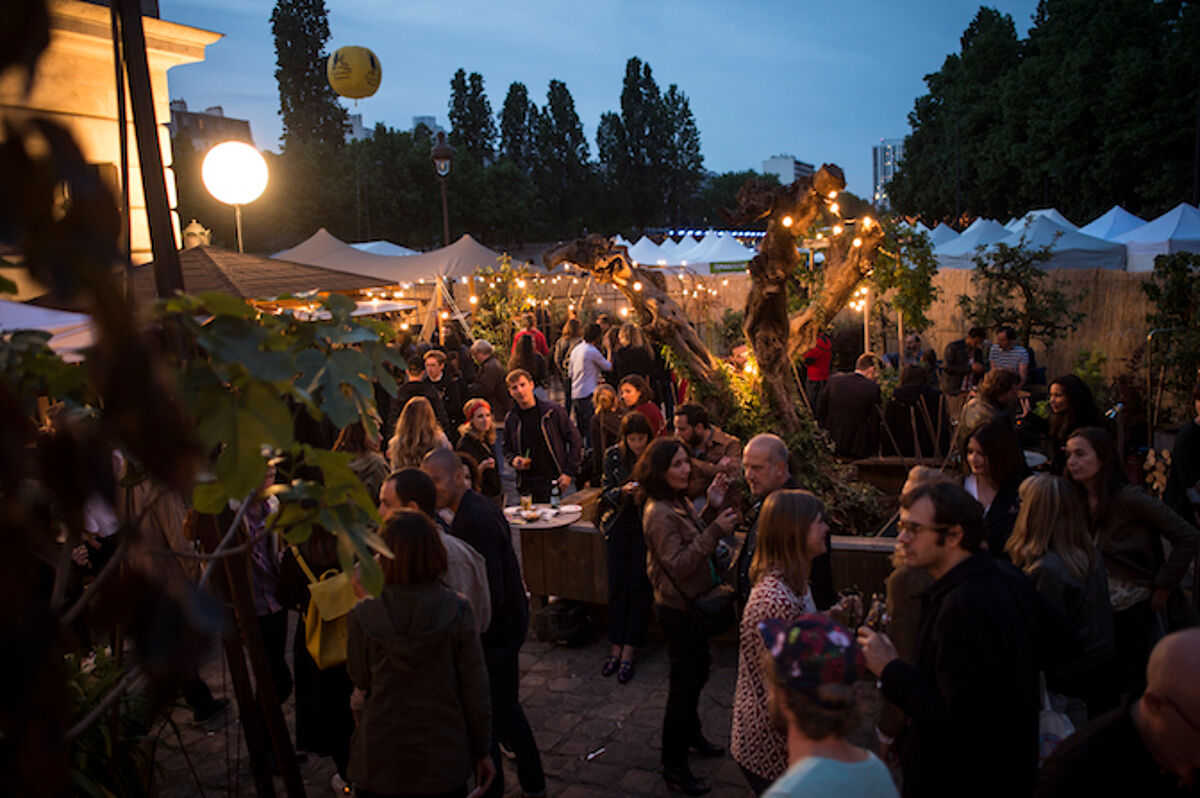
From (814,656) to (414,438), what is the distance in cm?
417

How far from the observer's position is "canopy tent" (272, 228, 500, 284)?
19688 millimetres

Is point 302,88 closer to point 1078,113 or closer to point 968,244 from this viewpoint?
point 1078,113

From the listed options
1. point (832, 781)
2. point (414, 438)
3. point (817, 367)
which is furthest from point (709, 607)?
point (817, 367)

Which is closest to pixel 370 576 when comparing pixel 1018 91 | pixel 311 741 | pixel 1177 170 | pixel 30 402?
pixel 30 402

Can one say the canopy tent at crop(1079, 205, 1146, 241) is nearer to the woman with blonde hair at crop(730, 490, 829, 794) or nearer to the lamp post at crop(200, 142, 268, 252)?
the lamp post at crop(200, 142, 268, 252)

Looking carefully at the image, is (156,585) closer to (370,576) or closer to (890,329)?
(370,576)

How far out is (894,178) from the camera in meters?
50.5

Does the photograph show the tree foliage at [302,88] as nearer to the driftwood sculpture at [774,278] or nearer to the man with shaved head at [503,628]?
the driftwood sculpture at [774,278]

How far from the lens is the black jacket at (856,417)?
895 centimetres

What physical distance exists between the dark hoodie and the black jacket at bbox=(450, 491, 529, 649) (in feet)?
3.13

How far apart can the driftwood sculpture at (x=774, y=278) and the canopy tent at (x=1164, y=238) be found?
10490 mm

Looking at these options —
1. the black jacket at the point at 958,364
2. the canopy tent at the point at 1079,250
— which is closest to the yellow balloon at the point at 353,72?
the black jacket at the point at 958,364

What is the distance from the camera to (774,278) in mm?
7117

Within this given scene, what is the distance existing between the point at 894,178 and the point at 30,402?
176 feet
